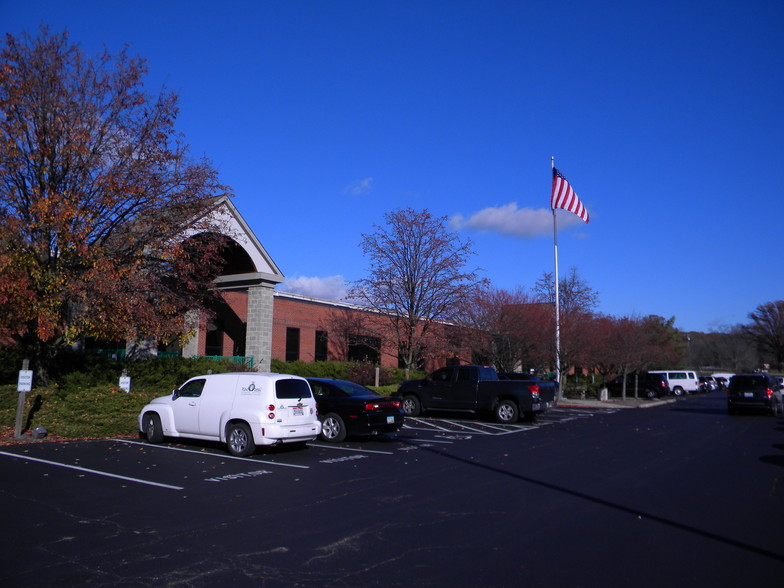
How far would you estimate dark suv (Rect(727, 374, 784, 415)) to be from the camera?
88.5 feet

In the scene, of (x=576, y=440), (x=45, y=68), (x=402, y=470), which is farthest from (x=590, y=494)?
(x=45, y=68)

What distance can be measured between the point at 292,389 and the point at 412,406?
33.3 ft

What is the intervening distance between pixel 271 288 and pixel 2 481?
1744 centimetres

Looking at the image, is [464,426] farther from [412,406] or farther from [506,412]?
[412,406]

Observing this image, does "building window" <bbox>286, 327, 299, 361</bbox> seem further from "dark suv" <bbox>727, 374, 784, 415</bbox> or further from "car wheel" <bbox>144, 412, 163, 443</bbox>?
"dark suv" <bbox>727, 374, 784, 415</bbox>

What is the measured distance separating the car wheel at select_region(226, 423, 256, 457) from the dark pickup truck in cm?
1041

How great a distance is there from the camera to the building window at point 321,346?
117ft

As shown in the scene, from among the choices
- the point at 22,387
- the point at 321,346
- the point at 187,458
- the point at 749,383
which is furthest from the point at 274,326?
the point at 749,383

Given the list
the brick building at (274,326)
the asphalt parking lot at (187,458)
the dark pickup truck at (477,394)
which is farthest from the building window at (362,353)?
the asphalt parking lot at (187,458)

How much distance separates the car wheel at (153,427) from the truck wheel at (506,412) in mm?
11166

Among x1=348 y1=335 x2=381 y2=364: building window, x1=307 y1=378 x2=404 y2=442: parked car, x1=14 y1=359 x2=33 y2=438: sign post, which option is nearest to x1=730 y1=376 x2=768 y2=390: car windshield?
x1=348 y1=335 x2=381 y2=364: building window

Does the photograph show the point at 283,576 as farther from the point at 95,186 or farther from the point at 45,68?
the point at 45,68

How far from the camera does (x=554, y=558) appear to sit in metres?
6.45

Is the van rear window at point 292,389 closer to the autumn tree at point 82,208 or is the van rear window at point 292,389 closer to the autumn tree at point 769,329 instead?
the autumn tree at point 82,208
